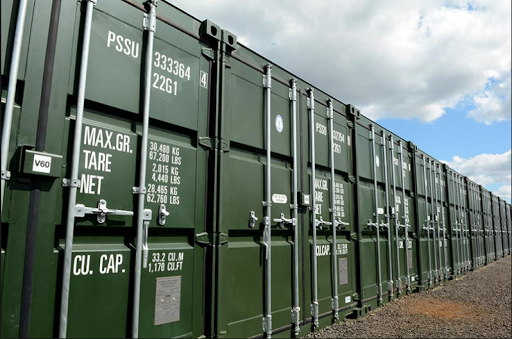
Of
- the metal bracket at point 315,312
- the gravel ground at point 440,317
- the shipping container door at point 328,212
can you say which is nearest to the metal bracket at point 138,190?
the shipping container door at point 328,212

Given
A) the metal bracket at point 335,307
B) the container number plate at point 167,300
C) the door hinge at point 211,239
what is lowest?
the metal bracket at point 335,307

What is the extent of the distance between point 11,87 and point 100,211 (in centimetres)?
97

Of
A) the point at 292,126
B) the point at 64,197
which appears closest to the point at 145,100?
the point at 64,197

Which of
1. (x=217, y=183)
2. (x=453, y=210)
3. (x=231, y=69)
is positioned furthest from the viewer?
(x=453, y=210)

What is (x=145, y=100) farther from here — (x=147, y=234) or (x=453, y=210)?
(x=453, y=210)

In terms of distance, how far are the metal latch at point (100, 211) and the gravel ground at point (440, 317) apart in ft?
9.99

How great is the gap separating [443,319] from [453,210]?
6.67 m

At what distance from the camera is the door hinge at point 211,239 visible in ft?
11.3

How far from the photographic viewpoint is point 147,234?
9.83 feet

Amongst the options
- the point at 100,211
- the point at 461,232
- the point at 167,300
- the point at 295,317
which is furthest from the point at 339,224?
the point at 461,232

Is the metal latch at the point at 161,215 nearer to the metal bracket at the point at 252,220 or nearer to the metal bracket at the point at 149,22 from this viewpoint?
the metal bracket at the point at 252,220

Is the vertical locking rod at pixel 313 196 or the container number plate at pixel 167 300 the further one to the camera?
the vertical locking rod at pixel 313 196

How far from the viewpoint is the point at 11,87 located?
2336 mm

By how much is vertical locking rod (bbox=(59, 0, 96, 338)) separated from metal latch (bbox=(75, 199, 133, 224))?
65mm
